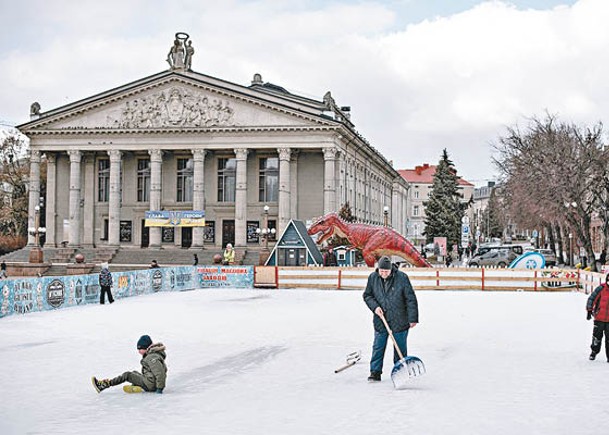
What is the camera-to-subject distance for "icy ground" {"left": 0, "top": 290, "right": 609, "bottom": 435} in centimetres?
906

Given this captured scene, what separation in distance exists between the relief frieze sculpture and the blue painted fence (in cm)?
2752

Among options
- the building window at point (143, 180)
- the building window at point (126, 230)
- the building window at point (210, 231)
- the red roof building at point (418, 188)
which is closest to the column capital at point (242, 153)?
the building window at point (210, 231)

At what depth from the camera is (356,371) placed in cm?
1273

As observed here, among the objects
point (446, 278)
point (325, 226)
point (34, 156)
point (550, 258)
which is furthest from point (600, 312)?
point (34, 156)

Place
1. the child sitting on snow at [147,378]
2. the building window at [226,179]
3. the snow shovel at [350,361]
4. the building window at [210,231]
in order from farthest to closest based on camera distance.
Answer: the building window at [226,179] < the building window at [210,231] < the snow shovel at [350,361] < the child sitting on snow at [147,378]

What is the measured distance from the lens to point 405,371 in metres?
10.9

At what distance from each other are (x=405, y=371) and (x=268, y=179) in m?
54.9

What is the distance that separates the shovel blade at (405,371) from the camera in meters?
10.9

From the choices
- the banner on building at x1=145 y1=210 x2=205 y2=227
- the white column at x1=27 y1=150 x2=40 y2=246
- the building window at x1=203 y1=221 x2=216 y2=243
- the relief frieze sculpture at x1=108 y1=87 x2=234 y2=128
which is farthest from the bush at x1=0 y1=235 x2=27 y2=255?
the building window at x1=203 y1=221 x2=216 y2=243

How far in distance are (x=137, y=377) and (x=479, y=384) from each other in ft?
16.5

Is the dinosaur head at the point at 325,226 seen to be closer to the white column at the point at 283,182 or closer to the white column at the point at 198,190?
the white column at the point at 283,182

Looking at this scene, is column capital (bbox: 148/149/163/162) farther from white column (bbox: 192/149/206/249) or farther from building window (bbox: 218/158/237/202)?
building window (bbox: 218/158/237/202)

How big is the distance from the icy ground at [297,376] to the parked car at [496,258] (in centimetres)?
3554

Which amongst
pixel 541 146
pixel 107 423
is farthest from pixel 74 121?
pixel 107 423
